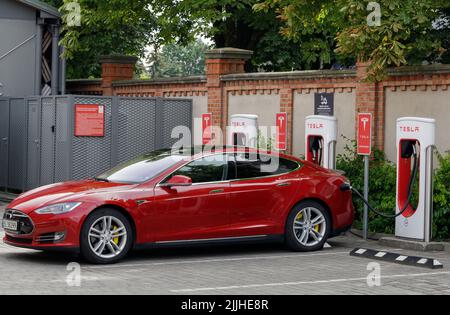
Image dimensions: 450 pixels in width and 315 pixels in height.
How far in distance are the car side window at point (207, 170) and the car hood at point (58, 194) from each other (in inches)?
35.7

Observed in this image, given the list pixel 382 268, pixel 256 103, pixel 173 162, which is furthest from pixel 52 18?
pixel 382 268

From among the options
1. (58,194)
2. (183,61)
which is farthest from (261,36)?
(183,61)

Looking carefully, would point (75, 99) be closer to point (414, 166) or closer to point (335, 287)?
point (414, 166)

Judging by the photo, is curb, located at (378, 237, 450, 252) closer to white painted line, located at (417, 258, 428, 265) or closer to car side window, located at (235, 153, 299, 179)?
white painted line, located at (417, 258, 428, 265)

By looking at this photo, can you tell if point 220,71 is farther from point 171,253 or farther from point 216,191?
point 216,191

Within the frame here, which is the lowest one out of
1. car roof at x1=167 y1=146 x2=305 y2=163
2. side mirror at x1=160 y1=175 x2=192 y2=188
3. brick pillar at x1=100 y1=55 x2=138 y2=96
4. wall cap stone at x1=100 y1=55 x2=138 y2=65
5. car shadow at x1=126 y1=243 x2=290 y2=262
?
car shadow at x1=126 y1=243 x2=290 y2=262

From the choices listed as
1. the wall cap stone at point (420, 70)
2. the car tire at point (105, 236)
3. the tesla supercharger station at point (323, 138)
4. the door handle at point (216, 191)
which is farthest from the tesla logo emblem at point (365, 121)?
the car tire at point (105, 236)

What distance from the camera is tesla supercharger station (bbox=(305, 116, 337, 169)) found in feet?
54.0

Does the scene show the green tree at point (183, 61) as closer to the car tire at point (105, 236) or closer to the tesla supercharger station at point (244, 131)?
the tesla supercharger station at point (244, 131)

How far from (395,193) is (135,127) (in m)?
7.28

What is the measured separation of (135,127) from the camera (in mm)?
21828

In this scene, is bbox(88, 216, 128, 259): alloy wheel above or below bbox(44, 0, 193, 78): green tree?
below

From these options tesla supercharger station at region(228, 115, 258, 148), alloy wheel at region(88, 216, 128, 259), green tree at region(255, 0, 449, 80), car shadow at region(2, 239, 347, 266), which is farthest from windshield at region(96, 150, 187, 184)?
tesla supercharger station at region(228, 115, 258, 148)

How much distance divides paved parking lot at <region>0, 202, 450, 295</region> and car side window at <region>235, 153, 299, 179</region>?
110 centimetres
